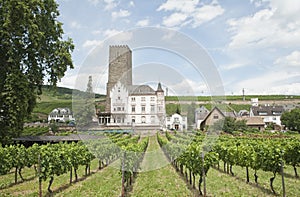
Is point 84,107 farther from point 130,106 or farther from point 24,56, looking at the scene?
point 24,56

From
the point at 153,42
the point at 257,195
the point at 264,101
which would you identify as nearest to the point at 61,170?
the point at 153,42

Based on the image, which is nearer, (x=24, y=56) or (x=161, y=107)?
(x=24, y=56)

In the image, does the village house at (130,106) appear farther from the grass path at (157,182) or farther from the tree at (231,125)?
the tree at (231,125)

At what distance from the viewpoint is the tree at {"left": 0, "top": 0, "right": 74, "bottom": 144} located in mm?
18078

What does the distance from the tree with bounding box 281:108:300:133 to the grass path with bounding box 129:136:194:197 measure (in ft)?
145

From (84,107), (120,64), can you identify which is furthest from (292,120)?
(84,107)

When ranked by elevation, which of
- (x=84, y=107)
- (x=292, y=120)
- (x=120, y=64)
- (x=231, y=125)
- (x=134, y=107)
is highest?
(x=120, y=64)

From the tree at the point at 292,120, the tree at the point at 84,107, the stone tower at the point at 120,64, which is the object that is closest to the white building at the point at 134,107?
the stone tower at the point at 120,64

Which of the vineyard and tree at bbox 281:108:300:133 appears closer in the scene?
the vineyard

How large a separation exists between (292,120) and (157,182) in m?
49.8

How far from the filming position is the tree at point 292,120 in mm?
52281

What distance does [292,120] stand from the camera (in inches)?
2115

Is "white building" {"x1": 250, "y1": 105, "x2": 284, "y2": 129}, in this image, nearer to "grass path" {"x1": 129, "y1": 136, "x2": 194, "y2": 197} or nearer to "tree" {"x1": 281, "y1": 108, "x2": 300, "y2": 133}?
"tree" {"x1": 281, "y1": 108, "x2": 300, "y2": 133}

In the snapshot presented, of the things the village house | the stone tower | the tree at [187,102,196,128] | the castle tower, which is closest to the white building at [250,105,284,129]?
the castle tower
